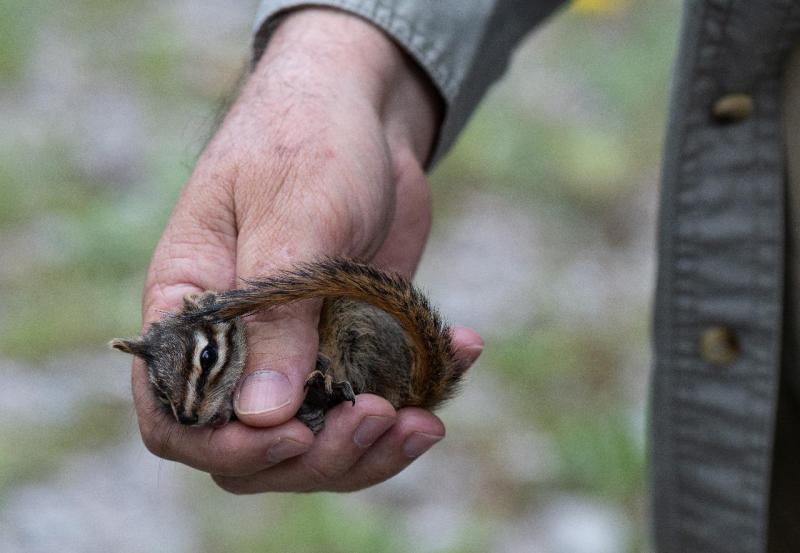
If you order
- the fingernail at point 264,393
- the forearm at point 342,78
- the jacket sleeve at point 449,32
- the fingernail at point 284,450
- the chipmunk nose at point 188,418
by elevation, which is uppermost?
the jacket sleeve at point 449,32

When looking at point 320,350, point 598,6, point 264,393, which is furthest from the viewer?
point 598,6

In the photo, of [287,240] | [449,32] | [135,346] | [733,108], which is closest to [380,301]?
[287,240]

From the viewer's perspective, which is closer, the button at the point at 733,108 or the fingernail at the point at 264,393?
the fingernail at the point at 264,393

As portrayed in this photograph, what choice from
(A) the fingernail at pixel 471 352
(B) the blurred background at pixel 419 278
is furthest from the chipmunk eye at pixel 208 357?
(B) the blurred background at pixel 419 278

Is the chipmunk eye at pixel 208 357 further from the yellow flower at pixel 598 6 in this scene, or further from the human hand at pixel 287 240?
the yellow flower at pixel 598 6

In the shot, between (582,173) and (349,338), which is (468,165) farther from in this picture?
(349,338)

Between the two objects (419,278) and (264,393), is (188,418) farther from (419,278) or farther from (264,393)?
(419,278)

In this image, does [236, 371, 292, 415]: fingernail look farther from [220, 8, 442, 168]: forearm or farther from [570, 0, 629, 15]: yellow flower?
[570, 0, 629, 15]: yellow flower
